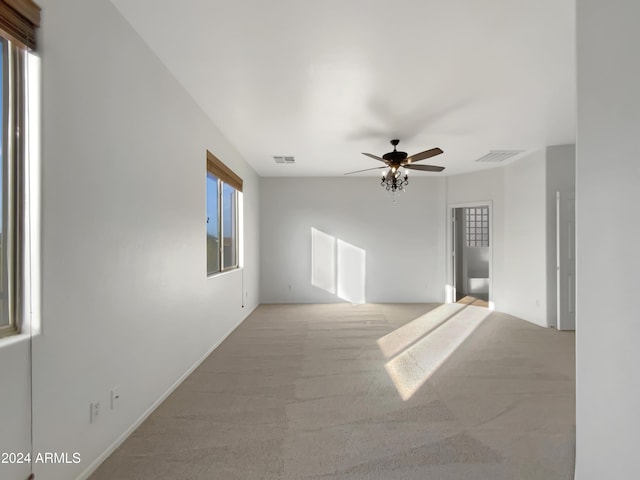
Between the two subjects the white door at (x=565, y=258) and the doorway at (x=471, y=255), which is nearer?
the white door at (x=565, y=258)

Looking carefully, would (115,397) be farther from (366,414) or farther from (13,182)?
(366,414)

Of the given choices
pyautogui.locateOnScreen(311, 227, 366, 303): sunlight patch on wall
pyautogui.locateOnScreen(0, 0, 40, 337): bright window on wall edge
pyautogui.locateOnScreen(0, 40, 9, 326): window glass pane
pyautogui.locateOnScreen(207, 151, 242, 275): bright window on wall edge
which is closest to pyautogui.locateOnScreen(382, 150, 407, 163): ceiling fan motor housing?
pyautogui.locateOnScreen(207, 151, 242, 275): bright window on wall edge

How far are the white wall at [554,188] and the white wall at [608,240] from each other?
395 cm

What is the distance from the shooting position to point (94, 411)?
1771 millimetres

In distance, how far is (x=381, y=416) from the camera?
7.61 feet

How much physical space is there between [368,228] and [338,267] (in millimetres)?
1020

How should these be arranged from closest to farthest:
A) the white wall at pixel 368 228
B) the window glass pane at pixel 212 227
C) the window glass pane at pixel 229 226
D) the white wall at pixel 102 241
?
the white wall at pixel 102 241 < the window glass pane at pixel 212 227 < the window glass pane at pixel 229 226 < the white wall at pixel 368 228

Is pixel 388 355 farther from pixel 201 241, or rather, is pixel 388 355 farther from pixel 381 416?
pixel 201 241

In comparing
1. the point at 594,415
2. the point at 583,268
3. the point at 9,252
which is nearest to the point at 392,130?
the point at 583,268

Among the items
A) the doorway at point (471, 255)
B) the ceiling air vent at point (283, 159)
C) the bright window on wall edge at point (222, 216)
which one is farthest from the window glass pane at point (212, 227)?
the doorway at point (471, 255)

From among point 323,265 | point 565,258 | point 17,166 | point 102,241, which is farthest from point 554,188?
point 17,166

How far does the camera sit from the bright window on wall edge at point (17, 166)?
135 centimetres

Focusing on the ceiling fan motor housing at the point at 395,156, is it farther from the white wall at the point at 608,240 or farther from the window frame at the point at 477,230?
the window frame at the point at 477,230

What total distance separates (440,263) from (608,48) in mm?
5746
